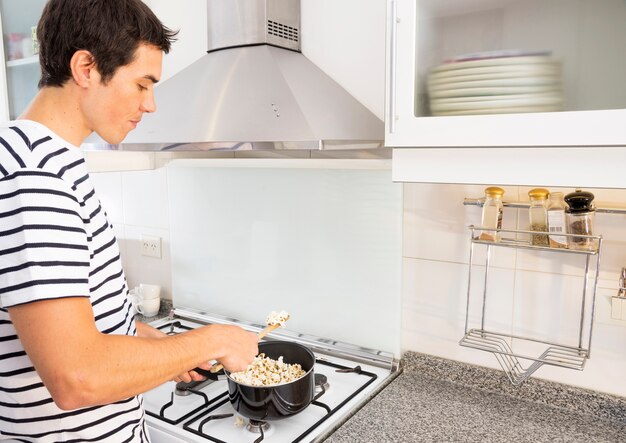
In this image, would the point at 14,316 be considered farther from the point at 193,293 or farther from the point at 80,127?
the point at 193,293

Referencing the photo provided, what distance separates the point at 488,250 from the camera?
128 centimetres

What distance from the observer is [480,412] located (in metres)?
1.26

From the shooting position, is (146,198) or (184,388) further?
(146,198)

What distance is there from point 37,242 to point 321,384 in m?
0.88

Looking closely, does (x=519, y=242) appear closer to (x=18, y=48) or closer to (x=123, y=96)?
(x=123, y=96)

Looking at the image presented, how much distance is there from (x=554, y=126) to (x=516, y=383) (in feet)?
2.25

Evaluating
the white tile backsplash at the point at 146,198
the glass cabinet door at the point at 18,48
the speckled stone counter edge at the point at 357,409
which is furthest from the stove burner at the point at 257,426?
the glass cabinet door at the point at 18,48

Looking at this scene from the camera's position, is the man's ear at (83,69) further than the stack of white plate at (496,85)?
No

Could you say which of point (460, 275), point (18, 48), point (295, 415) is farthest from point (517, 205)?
point (18, 48)

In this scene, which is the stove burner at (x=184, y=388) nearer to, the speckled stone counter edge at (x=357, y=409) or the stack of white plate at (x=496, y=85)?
the speckled stone counter edge at (x=357, y=409)

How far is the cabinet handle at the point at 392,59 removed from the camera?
983 millimetres

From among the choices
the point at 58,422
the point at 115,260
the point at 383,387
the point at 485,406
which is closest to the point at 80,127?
the point at 115,260

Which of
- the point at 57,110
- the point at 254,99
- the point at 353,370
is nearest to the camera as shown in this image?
the point at 57,110

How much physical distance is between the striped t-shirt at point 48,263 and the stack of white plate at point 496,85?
25.1 inches
